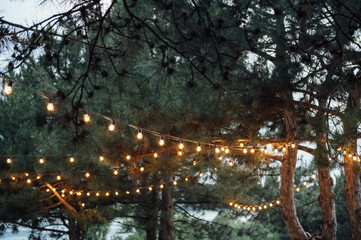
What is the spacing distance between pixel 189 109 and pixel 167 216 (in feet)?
12.7

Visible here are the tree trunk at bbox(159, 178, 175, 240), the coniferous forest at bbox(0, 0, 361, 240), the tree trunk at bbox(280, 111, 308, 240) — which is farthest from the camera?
the tree trunk at bbox(159, 178, 175, 240)

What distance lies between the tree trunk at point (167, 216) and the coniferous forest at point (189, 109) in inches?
1.1

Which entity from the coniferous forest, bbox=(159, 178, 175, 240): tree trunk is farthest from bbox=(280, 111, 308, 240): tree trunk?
bbox=(159, 178, 175, 240): tree trunk

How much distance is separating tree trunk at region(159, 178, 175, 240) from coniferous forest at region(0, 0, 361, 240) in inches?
1.1

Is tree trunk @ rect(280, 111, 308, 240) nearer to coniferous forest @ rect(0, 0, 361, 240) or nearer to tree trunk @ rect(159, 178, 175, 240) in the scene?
coniferous forest @ rect(0, 0, 361, 240)

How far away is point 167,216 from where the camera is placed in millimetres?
6977

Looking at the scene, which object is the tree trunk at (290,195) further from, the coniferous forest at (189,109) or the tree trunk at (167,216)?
the tree trunk at (167,216)

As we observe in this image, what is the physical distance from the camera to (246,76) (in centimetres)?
298

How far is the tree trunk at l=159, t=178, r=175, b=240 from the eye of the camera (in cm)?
703

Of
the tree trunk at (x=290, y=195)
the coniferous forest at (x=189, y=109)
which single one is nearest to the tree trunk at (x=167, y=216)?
the coniferous forest at (x=189, y=109)

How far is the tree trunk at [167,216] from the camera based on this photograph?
7.03m

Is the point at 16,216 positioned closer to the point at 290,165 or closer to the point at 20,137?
the point at 20,137

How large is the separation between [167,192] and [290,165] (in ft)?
11.5

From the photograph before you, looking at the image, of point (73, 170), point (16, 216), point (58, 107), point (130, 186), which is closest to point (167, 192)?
point (130, 186)
